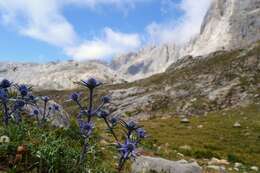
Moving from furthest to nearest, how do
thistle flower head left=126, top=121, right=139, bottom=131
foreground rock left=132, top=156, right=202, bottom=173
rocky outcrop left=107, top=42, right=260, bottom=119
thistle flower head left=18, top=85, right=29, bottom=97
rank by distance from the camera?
rocky outcrop left=107, top=42, right=260, bottom=119
foreground rock left=132, top=156, right=202, bottom=173
thistle flower head left=18, top=85, right=29, bottom=97
thistle flower head left=126, top=121, right=139, bottom=131

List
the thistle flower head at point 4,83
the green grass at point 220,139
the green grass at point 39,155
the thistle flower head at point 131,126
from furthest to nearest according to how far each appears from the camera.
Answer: the green grass at point 220,139
the green grass at point 39,155
the thistle flower head at point 4,83
the thistle flower head at point 131,126

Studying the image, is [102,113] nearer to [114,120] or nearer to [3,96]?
[114,120]

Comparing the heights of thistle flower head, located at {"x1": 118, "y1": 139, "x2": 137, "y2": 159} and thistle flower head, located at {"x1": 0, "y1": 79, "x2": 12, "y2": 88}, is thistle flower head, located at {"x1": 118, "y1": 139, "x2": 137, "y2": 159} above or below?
below

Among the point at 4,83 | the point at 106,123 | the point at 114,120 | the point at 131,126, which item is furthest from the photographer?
the point at 114,120

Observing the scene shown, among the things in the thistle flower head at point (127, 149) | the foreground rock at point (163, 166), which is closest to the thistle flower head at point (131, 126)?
the thistle flower head at point (127, 149)

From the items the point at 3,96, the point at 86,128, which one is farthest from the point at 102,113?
the point at 3,96

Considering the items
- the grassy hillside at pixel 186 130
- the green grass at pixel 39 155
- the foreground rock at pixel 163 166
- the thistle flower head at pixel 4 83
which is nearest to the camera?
the thistle flower head at pixel 4 83

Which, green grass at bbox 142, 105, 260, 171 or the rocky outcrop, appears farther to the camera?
the rocky outcrop

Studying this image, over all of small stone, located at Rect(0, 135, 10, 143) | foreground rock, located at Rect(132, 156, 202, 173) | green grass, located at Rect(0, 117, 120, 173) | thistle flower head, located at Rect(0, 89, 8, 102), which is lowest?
foreground rock, located at Rect(132, 156, 202, 173)

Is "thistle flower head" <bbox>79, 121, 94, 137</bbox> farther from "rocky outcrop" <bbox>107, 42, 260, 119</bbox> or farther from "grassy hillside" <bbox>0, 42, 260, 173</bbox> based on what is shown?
"rocky outcrop" <bbox>107, 42, 260, 119</bbox>

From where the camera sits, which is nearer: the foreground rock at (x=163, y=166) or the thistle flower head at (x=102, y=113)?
the thistle flower head at (x=102, y=113)

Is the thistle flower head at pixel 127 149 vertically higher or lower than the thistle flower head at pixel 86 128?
lower

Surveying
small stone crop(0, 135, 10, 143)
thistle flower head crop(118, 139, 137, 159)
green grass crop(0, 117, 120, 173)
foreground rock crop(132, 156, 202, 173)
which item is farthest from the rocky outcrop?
thistle flower head crop(118, 139, 137, 159)

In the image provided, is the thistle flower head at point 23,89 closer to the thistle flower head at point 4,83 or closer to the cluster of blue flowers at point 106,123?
the thistle flower head at point 4,83
